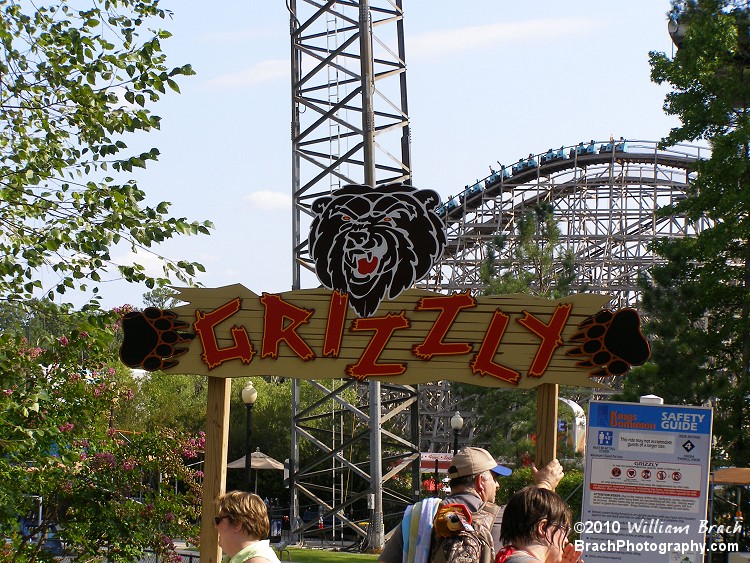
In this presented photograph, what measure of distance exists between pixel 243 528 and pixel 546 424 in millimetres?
4252

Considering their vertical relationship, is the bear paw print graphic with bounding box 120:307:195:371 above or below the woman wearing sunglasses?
above

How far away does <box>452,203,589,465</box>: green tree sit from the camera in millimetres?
24609

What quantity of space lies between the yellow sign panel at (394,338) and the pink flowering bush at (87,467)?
0.63 meters

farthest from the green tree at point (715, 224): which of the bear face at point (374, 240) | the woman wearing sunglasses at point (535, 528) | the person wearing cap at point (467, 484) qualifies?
the woman wearing sunglasses at point (535, 528)

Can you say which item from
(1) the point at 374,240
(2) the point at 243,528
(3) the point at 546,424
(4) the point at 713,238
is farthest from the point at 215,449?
(4) the point at 713,238

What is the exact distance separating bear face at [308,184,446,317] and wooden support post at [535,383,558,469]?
132 centimetres

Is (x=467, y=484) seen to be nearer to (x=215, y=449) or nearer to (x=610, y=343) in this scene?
(x=610, y=343)

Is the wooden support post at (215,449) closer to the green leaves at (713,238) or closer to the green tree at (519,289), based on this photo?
the green leaves at (713,238)

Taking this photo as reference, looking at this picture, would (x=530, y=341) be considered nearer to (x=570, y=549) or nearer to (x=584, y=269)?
(x=570, y=549)

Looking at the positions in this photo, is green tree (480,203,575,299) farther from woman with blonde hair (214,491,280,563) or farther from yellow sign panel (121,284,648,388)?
woman with blonde hair (214,491,280,563)

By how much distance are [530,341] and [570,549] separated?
14.0 feet

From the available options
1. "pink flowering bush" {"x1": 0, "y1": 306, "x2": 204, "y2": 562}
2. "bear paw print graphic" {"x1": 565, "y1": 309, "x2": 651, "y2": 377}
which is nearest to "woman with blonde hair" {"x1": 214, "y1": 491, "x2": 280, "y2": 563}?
"pink flowering bush" {"x1": 0, "y1": 306, "x2": 204, "y2": 562}

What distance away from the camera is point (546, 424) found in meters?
7.80

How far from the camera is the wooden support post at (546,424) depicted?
762cm
